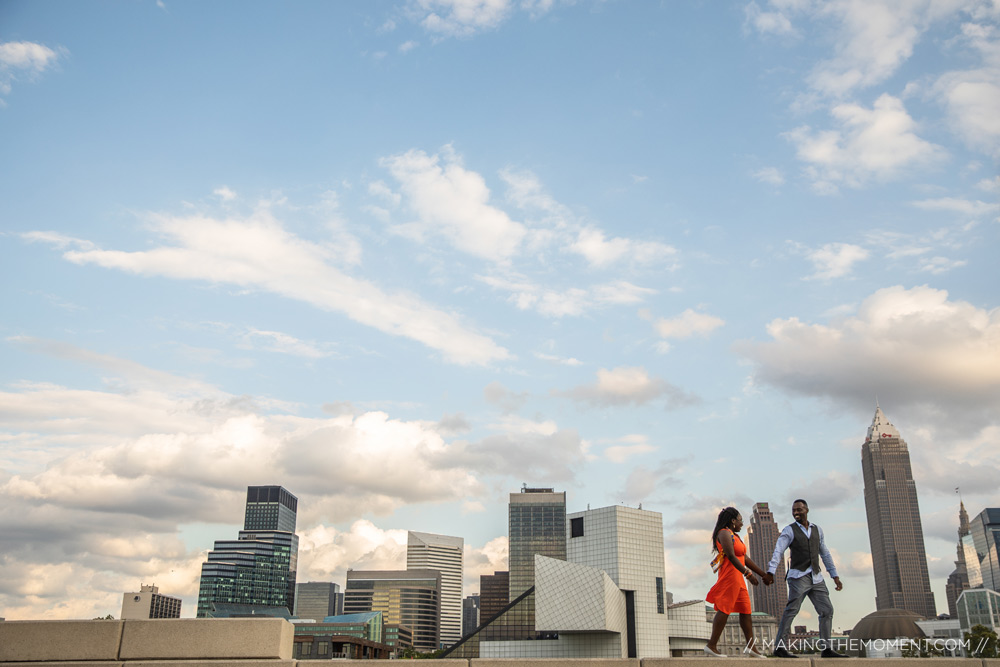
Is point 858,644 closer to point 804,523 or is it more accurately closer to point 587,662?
point 804,523

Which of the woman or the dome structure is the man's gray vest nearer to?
the woman

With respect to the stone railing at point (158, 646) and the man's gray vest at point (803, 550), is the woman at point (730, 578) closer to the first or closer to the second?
the man's gray vest at point (803, 550)

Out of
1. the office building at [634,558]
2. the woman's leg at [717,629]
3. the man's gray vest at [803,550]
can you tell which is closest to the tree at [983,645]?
the man's gray vest at [803,550]

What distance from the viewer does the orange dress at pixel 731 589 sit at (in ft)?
37.7

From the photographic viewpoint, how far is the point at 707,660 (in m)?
10.0

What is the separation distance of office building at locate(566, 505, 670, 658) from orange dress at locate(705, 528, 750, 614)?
70498 millimetres

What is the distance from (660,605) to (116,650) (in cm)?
7853

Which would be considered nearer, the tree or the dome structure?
the tree

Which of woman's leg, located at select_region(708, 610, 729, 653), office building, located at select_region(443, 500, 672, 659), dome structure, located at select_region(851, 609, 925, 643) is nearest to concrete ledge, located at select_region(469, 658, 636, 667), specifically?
woman's leg, located at select_region(708, 610, 729, 653)

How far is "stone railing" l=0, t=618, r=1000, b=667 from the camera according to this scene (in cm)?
1022

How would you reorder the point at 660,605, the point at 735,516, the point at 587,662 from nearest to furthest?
the point at 587,662 → the point at 735,516 → the point at 660,605

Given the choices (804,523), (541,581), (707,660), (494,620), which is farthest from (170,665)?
(494,620)

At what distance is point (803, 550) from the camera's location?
12211 millimetres

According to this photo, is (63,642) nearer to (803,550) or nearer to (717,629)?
(717,629)
